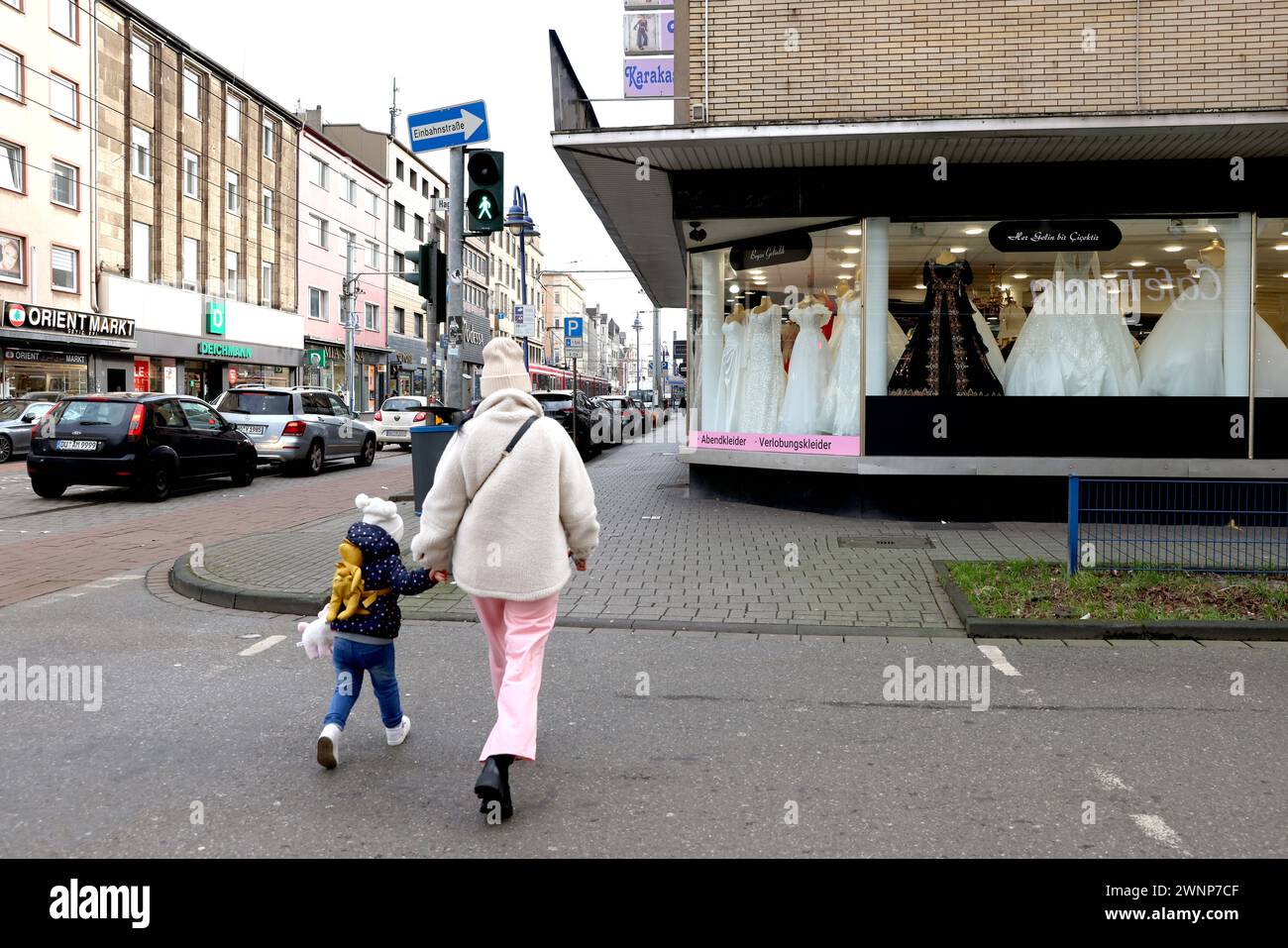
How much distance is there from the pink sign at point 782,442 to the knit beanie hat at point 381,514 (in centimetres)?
812

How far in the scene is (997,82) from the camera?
10.7m

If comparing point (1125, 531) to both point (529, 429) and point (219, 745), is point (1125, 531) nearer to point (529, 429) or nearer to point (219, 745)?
point (529, 429)

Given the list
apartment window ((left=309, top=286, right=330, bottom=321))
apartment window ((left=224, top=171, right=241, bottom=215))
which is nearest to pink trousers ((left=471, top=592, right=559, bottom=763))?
apartment window ((left=224, top=171, right=241, bottom=215))

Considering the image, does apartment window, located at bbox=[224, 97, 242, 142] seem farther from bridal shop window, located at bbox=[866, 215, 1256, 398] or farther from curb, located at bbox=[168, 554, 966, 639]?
curb, located at bbox=[168, 554, 966, 639]

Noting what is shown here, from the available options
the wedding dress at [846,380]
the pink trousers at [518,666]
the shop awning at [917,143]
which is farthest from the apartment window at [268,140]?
the pink trousers at [518,666]

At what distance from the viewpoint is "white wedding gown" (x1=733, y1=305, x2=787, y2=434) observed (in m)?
12.7

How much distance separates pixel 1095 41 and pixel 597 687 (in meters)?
9.31

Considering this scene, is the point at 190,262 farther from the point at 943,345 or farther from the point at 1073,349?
the point at 1073,349

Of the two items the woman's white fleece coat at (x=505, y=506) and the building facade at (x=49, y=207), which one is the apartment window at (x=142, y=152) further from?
the woman's white fleece coat at (x=505, y=506)

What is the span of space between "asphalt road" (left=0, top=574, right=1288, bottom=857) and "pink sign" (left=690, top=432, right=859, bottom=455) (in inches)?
217

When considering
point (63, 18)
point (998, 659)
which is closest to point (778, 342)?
point (998, 659)

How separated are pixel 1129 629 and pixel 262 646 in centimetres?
545

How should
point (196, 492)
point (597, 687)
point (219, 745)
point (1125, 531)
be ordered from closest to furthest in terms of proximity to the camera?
point (219, 745), point (597, 687), point (1125, 531), point (196, 492)
